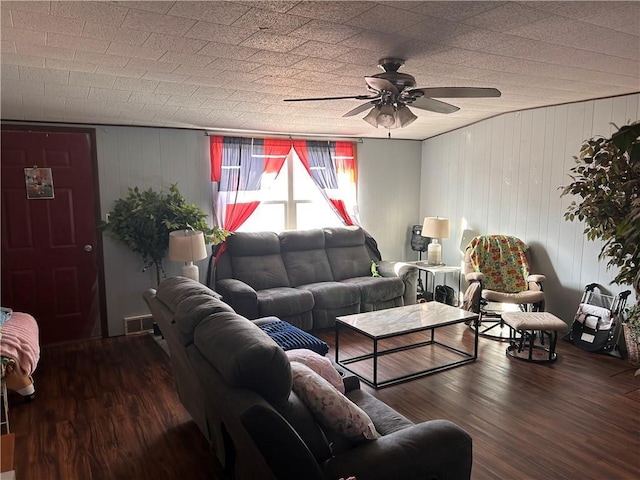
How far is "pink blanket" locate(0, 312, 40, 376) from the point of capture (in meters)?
3.10

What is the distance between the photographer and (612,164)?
8.94ft

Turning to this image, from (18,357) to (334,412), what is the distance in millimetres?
2417

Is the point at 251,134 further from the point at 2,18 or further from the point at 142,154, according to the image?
the point at 2,18

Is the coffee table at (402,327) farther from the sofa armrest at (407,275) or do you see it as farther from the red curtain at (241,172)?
the red curtain at (241,172)

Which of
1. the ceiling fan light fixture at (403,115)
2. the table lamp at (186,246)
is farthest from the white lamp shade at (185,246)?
the ceiling fan light fixture at (403,115)

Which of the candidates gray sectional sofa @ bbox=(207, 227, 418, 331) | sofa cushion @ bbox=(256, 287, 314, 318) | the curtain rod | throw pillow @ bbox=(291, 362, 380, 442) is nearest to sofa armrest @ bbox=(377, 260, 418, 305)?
gray sectional sofa @ bbox=(207, 227, 418, 331)

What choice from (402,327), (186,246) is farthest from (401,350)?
(186,246)

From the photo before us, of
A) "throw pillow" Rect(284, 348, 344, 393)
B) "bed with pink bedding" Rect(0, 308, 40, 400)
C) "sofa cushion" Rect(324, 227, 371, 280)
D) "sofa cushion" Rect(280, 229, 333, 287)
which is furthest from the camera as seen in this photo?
"sofa cushion" Rect(324, 227, 371, 280)

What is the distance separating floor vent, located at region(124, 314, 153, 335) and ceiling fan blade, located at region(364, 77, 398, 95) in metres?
3.43

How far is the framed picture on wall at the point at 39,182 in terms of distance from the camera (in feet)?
13.8

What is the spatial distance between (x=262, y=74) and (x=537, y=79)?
2086mm

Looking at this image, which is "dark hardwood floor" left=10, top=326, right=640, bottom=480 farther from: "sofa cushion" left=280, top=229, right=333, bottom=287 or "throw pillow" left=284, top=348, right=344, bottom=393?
"sofa cushion" left=280, top=229, right=333, bottom=287

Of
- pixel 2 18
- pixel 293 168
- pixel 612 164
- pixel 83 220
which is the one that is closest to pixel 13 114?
pixel 83 220

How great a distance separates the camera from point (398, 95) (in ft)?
9.12
